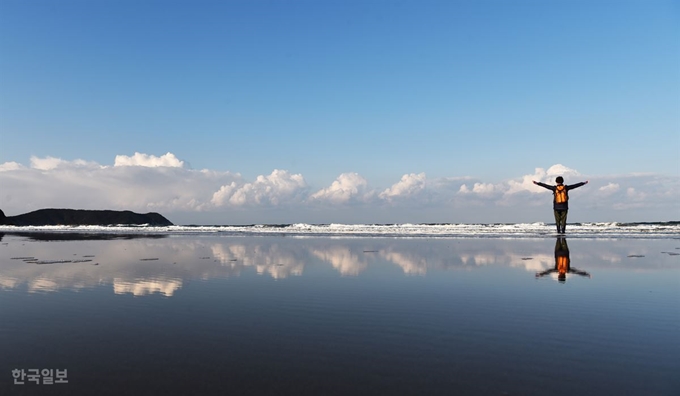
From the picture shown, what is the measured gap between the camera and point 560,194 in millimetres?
32781

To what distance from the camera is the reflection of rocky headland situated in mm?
90106

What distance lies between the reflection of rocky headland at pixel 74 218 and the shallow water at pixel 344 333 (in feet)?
296

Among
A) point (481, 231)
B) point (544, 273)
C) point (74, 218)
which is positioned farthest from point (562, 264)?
point (74, 218)

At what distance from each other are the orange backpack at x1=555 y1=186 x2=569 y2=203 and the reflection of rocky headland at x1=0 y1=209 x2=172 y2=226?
3434 inches

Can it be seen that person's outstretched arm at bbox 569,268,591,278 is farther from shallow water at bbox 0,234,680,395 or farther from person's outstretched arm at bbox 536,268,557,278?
person's outstretched arm at bbox 536,268,557,278

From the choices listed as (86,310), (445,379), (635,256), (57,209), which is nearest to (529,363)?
(445,379)

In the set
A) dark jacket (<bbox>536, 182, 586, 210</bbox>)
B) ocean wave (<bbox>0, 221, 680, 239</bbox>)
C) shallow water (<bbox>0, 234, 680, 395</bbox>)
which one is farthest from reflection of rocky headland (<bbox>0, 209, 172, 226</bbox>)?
shallow water (<bbox>0, 234, 680, 395</bbox>)

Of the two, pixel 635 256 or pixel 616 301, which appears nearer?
pixel 616 301

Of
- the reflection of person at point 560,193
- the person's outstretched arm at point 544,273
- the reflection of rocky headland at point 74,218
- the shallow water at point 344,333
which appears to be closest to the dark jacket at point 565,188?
the reflection of person at point 560,193

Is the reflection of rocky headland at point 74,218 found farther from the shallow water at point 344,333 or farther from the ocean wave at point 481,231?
the shallow water at point 344,333

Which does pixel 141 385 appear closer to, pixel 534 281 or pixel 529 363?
pixel 529 363

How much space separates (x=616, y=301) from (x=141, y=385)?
882 cm

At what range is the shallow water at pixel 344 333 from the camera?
4352 millimetres

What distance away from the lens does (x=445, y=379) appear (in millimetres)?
4395
